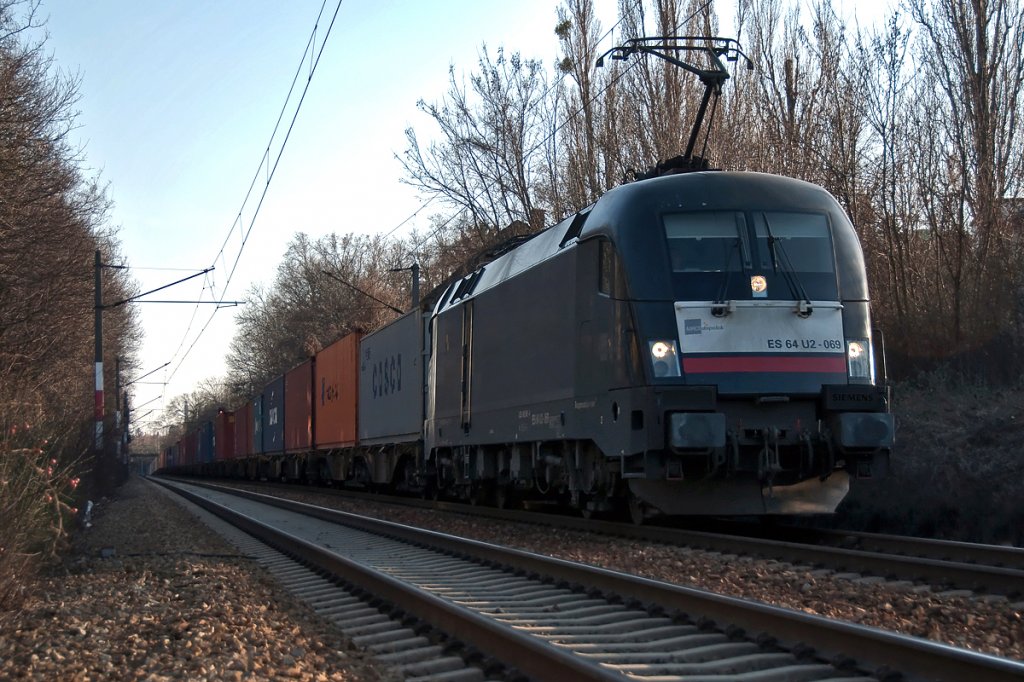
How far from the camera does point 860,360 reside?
396 inches

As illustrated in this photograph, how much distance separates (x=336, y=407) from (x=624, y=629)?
66.8 feet

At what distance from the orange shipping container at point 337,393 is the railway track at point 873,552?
12916mm

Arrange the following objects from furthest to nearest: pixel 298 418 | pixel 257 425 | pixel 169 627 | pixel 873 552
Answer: pixel 257 425 < pixel 298 418 < pixel 873 552 < pixel 169 627

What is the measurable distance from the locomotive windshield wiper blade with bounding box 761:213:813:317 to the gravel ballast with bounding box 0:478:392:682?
5259mm

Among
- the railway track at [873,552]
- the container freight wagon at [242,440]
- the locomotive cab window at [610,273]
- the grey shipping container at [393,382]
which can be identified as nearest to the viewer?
the railway track at [873,552]

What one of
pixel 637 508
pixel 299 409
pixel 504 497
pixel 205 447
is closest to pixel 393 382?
pixel 504 497

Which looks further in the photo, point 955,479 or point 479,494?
point 479,494

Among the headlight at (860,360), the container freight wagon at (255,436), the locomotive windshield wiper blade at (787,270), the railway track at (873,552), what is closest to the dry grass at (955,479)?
the railway track at (873,552)

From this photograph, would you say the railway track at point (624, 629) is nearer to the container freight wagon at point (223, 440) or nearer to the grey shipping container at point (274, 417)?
the grey shipping container at point (274, 417)

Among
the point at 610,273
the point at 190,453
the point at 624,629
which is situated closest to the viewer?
the point at 624,629

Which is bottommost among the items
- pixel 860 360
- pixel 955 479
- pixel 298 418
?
pixel 955 479

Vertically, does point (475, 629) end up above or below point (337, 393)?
below

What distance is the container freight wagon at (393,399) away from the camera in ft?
61.3

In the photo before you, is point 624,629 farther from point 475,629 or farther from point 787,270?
point 787,270
